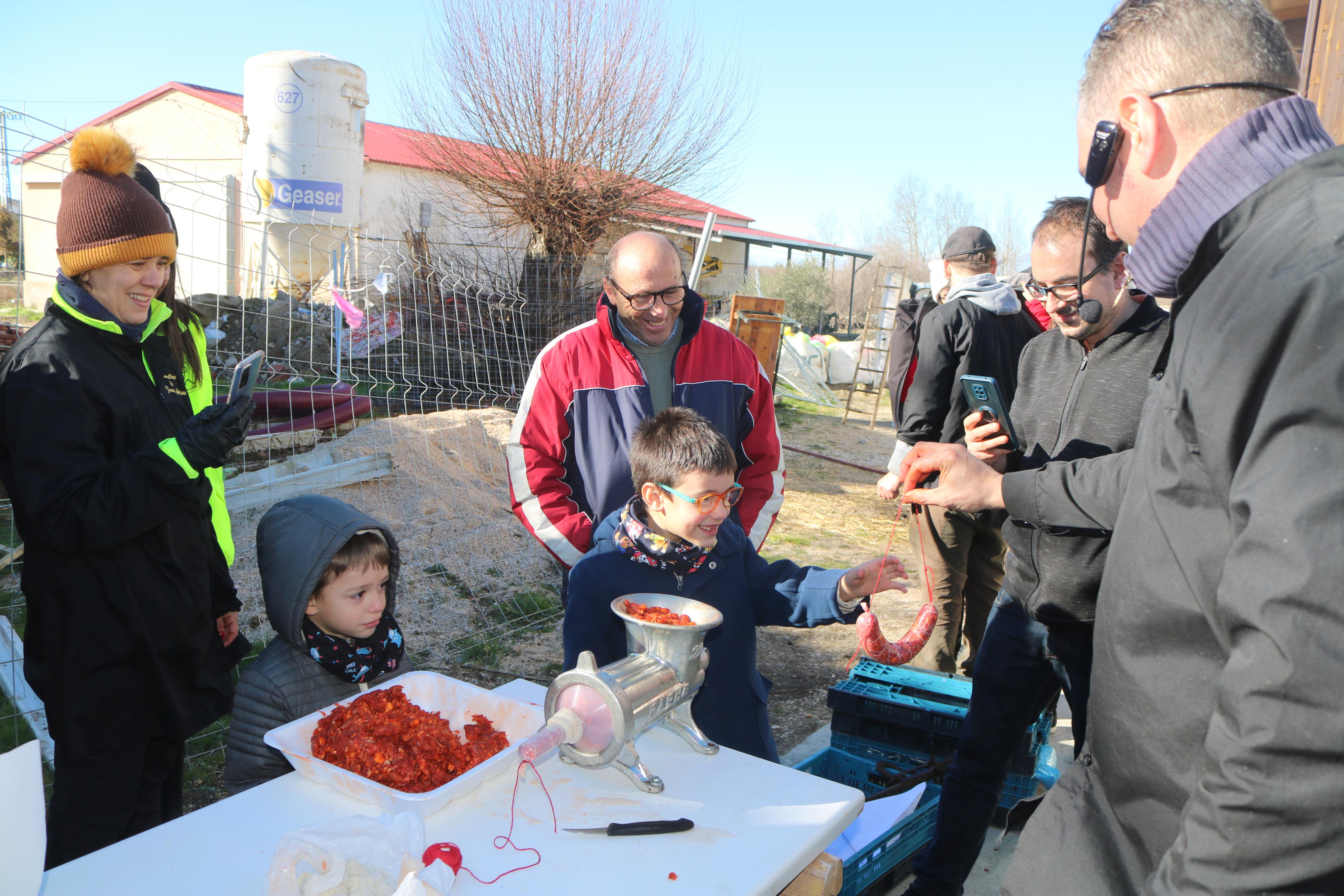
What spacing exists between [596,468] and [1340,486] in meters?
2.46

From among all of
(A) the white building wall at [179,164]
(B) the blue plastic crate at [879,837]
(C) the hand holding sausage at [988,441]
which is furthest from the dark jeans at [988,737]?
(A) the white building wall at [179,164]

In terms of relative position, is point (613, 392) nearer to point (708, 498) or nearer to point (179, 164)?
point (708, 498)

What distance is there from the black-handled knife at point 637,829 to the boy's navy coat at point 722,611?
803mm

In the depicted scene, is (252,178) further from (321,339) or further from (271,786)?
(271,786)

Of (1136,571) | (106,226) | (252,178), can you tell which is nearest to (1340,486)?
(1136,571)

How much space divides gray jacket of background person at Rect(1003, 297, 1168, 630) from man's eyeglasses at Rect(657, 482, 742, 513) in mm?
880

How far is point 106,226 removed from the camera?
2.31 meters

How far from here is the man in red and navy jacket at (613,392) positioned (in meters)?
3.14

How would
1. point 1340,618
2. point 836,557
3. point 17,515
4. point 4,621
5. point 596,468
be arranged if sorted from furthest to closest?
point 836,557 < point 4,621 < point 596,468 < point 17,515 < point 1340,618

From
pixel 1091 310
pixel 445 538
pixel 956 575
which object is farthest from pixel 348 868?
pixel 445 538

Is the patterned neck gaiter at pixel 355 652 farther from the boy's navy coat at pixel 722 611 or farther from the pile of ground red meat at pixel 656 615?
the pile of ground red meat at pixel 656 615

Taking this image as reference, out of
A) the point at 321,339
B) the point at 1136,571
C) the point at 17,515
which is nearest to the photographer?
the point at 1136,571

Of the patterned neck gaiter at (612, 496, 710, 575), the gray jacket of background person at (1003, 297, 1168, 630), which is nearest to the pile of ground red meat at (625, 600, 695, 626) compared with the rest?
the patterned neck gaiter at (612, 496, 710, 575)

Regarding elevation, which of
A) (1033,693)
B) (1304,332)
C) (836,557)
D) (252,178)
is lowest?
(836,557)
